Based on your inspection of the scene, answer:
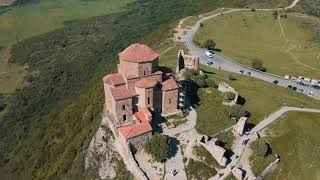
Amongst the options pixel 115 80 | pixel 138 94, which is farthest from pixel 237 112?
pixel 115 80

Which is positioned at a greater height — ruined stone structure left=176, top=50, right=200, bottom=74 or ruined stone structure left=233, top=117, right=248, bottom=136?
ruined stone structure left=176, top=50, right=200, bottom=74

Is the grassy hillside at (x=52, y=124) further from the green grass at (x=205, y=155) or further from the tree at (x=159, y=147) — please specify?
the green grass at (x=205, y=155)

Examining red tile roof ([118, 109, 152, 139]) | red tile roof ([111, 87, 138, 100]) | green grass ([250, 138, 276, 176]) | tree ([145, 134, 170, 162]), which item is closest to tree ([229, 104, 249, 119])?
green grass ([250, 138, 276, 176])

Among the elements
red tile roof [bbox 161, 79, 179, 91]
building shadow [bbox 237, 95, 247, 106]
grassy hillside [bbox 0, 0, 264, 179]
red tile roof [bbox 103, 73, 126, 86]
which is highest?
red tile roof [bbox 103, 73, 126, 86]

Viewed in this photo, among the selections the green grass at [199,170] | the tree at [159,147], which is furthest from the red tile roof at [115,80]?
the green grass at [199,170]

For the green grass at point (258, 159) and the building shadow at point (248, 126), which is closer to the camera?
the green grass at point (258, 159)

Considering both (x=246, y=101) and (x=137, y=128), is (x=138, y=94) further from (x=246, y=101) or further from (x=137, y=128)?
(x=246, y=101)

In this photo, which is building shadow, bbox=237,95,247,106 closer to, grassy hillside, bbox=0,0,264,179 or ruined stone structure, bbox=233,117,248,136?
ruined stone structure, bbox=233,117,248,136
